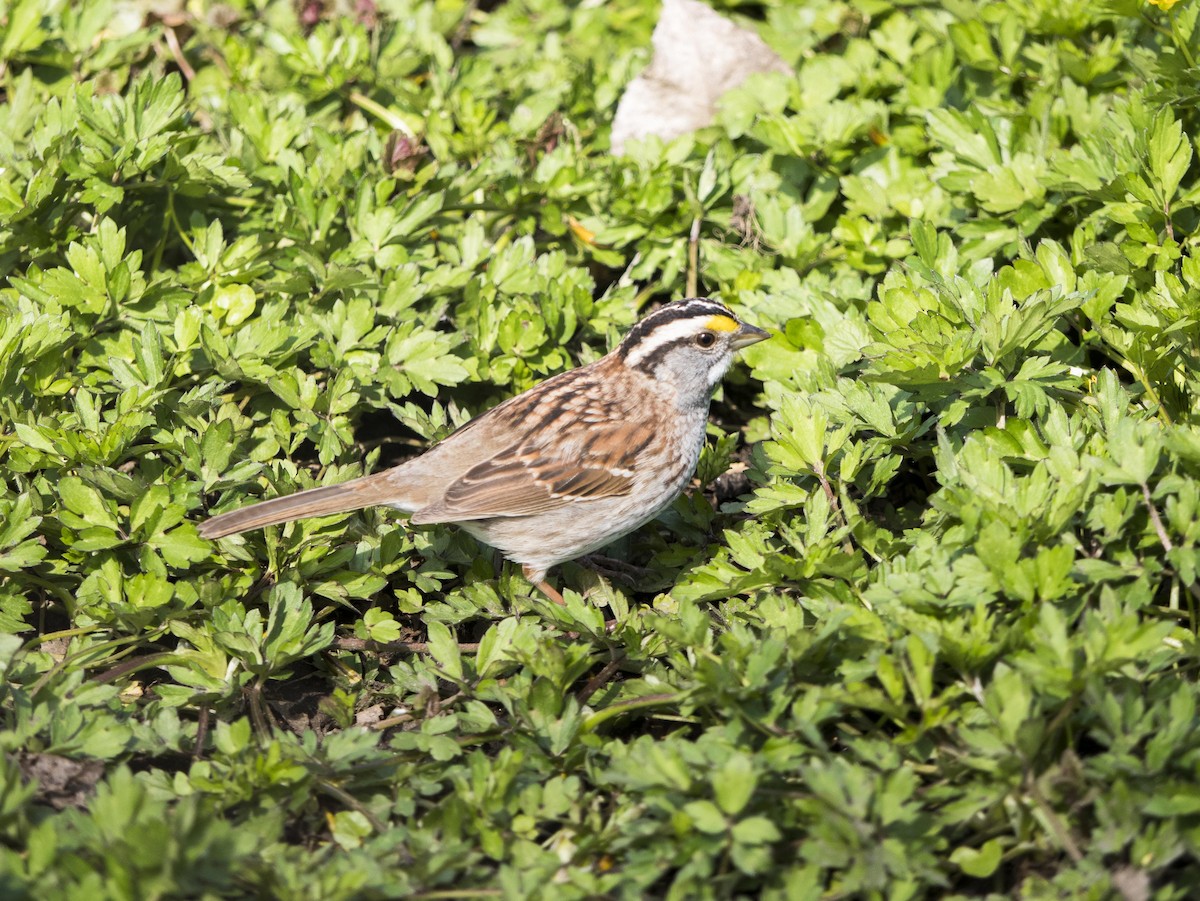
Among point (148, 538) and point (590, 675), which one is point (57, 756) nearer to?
point (148, 538)

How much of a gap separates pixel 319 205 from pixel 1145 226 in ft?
12.8

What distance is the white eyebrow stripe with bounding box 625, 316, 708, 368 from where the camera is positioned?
18.5 ft

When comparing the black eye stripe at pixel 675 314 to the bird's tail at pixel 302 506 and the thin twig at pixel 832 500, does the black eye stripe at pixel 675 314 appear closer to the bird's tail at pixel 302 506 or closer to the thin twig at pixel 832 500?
the thin twig at pixel 832 500

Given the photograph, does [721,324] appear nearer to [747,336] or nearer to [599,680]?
[747,336]

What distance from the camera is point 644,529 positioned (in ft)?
20.2

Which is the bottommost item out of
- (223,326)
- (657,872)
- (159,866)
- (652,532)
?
(652,532)

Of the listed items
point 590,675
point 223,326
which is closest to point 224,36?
point 223,326

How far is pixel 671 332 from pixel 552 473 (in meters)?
0.84

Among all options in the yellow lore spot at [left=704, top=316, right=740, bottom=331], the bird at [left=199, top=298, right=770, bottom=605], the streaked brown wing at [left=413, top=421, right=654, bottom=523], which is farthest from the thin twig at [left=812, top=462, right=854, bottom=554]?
the yellow lore spot at [left=704, top=316, right=740, bottom=331]

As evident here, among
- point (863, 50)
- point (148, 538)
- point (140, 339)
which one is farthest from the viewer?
point (863, 50)

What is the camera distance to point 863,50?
7461 mm

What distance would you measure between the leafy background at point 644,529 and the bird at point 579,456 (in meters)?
0.24

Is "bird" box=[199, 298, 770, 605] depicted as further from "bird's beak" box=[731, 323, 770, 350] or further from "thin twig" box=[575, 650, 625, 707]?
"thin twig" box=[575, 650, 625, 707]

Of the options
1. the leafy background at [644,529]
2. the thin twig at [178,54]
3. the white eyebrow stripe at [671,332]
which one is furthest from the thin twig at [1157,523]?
the thin twig at [178,54]
